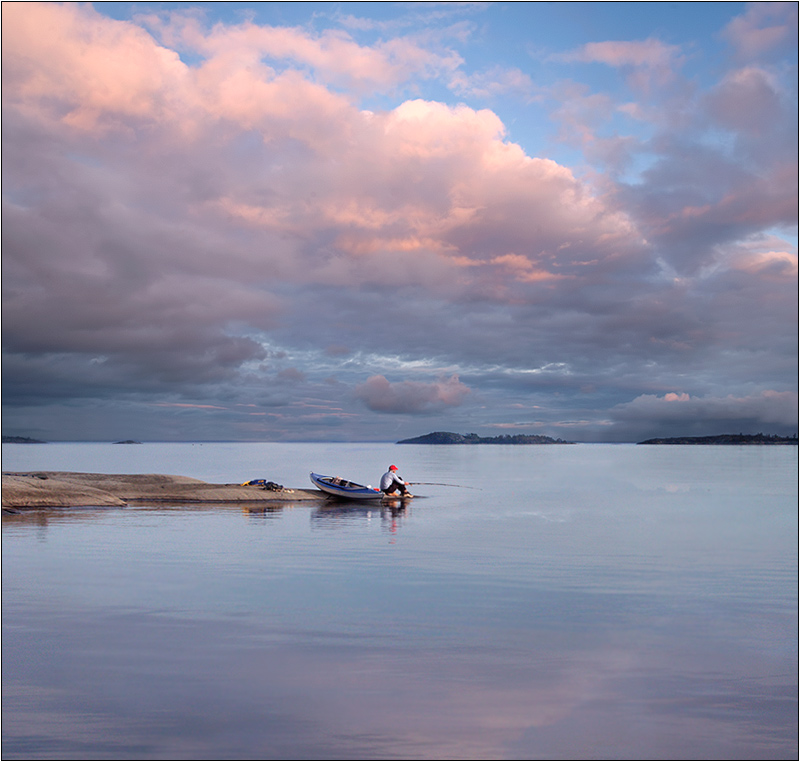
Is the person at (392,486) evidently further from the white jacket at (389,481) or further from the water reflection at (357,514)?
the water reflection at (357,514)

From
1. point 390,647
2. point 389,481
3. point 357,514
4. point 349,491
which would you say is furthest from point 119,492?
point 390,647

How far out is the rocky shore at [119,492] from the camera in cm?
4153

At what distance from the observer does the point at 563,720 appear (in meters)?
12.8

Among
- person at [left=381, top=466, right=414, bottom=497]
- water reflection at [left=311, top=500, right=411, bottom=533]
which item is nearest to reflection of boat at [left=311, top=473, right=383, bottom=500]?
person at [left=381, top=466, right=414, bottom=497]

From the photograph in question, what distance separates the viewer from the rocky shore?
1635 inches

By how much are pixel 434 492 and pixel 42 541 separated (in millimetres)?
42529

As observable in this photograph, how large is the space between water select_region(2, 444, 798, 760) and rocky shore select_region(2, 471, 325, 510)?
6455 mm

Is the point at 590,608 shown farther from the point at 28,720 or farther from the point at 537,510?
the point at 537,510

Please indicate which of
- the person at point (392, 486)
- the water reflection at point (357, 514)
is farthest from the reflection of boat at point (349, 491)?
the water reflection at point (357, 514)

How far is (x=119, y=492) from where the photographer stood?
161 ft

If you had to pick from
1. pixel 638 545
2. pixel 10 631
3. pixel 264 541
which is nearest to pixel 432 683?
pixel 10 631

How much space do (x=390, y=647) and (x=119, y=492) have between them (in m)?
38.6

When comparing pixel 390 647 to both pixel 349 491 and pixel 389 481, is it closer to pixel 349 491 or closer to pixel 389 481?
pixel 349 491

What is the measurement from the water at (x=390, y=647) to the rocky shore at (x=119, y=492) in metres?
6.46
